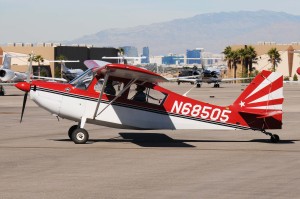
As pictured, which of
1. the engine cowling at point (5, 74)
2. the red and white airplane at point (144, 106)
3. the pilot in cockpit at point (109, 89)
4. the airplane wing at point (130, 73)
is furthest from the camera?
the engine cowling at point (5, 74)

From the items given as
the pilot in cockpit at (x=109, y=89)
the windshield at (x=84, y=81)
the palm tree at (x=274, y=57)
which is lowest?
the palm tree at (x=274, y=57)

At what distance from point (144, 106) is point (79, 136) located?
6.61 ft

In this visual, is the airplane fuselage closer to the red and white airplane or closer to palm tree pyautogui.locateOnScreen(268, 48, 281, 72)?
the red and white airplane

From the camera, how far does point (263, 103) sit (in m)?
21.5

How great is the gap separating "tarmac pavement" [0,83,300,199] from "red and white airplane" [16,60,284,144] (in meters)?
0.63

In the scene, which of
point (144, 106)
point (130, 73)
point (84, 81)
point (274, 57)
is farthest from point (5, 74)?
point (274, 57)

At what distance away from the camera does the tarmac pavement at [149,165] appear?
42.1 ft

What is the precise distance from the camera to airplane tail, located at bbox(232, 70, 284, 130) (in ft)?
70.5

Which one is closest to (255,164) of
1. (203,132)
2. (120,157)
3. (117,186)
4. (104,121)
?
(120,157)

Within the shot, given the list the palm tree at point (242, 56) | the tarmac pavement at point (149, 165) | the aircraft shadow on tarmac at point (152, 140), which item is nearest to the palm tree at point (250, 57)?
the palm tree at point (242, 56)

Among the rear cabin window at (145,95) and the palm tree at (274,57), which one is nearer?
the rear cabin window at (145,95)

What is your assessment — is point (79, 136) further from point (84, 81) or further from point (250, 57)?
point (250, 57)

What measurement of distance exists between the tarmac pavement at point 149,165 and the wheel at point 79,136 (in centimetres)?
17

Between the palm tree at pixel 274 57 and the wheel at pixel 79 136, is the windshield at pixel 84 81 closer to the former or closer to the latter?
the wheel at pixel 79 136
